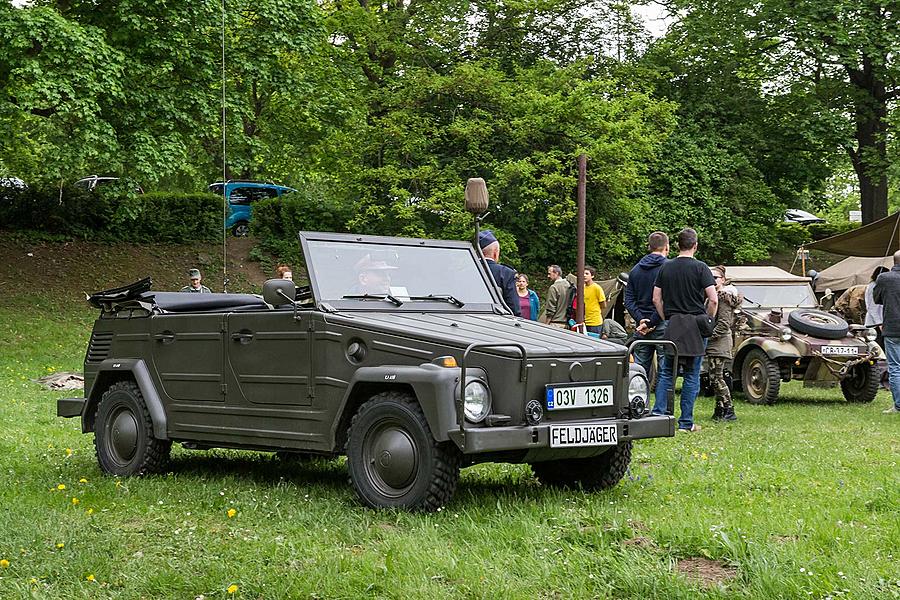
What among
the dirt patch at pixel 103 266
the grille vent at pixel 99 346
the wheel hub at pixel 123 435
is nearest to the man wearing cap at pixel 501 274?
the grille vent at pixel 99 346

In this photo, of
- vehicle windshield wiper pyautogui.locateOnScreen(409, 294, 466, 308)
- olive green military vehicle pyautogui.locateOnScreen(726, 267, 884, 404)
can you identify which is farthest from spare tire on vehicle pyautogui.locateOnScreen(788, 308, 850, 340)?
vehicle windshield wiper pyautogui.locateOnScreen(409, 294, 466, 308)

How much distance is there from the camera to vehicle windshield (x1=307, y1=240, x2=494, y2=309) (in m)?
7.29

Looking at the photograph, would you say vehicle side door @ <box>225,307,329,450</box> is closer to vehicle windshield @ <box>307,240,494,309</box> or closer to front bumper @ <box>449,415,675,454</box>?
vehicle windshield @ <box>307,240,494,309</box>

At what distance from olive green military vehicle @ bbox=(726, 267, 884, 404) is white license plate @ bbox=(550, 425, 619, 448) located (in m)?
8.52

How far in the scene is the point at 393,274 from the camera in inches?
300

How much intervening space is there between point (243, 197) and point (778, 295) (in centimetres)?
1895

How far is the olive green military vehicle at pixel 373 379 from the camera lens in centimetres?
626

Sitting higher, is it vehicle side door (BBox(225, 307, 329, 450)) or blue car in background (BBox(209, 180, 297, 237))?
blue car in background (BBox(209, 180, 297, 237))

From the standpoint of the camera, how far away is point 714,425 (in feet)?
38.0

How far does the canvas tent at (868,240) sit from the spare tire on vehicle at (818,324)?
9.62 m

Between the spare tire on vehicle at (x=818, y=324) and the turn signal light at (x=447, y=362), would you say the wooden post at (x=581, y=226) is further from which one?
the turn signal light at (x=447, y=362)

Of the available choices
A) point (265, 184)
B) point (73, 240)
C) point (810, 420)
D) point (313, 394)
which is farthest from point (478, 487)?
point (265, 184)

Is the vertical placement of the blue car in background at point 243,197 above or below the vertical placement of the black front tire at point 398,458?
above

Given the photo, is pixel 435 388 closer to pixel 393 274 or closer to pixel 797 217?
pixel 393 274
